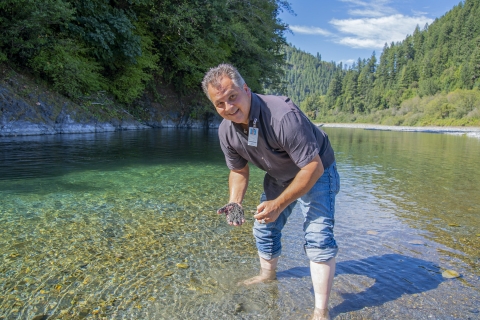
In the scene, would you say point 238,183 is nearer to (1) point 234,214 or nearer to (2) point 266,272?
(1) point 234,214

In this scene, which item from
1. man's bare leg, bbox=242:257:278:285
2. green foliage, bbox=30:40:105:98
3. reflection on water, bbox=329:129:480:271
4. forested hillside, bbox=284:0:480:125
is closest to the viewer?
man's bare leg, bbox=242:257:278:285

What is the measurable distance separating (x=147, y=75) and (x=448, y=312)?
24.7 m

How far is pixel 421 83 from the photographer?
98.8 metres

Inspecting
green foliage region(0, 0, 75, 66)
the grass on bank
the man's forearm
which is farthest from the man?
the grass on bank

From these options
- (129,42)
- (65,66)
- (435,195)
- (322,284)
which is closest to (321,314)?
(322,284)

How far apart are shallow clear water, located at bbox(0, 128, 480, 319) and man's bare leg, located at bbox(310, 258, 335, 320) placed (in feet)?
0.50

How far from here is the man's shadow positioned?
2848mm

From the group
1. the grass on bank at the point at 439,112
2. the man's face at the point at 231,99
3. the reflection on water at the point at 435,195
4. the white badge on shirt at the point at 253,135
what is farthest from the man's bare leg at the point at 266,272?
the grass on bank at the point at 439,112

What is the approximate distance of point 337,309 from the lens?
2.71 metres

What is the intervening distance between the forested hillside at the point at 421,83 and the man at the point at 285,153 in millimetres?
71660

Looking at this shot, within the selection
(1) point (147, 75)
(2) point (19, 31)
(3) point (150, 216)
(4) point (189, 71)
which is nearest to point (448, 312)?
(3) point (150, 216)

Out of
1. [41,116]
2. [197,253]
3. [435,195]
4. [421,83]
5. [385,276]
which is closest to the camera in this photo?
[385,276]

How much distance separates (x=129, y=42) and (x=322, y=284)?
22.0 metres

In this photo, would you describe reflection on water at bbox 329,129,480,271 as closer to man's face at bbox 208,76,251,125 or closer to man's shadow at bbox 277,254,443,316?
man's shadow at bbox 277,254,443,316
